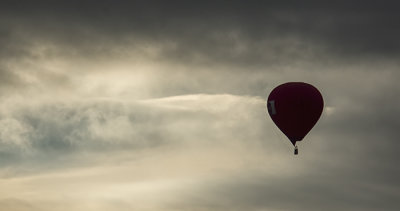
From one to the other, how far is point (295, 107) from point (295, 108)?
12cm

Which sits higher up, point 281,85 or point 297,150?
point 281,85

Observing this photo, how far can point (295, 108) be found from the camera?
133 m

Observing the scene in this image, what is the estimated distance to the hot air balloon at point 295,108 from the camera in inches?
5246

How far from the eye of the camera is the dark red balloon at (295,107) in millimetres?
133250

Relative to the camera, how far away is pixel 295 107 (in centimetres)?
13325

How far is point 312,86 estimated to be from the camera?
134625 millimetres

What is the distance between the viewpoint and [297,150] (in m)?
129

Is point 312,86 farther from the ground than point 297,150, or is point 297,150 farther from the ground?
point 312,86

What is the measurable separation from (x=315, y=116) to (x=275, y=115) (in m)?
4.68

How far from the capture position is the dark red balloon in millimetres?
133250

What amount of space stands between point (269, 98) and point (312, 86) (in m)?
5.21

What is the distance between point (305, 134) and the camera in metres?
→ 135

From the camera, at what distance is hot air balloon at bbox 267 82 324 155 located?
133 m

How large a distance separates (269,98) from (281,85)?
2.20 m
